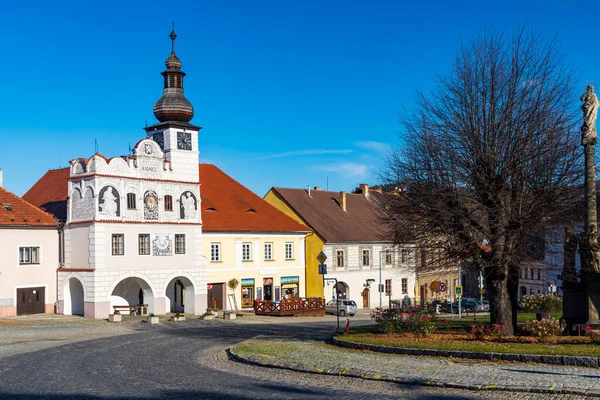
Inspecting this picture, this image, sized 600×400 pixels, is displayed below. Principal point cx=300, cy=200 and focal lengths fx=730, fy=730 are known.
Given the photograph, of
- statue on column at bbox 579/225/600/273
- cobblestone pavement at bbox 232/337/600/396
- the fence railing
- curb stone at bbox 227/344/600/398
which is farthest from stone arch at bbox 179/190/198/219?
statue on column at bbox 579/225/600/273

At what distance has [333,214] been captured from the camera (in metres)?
61.3

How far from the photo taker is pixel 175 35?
4734 cm

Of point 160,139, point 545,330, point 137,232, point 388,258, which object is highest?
point 160,139

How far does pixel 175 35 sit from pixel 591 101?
99.6ft

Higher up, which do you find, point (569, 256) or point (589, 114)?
point (589, 114)

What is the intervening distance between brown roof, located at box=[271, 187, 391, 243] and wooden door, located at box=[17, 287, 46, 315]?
858 inches

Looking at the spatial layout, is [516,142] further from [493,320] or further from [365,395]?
[365,395]

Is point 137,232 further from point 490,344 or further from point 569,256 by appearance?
point 490,344

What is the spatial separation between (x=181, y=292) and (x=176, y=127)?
35.7ft

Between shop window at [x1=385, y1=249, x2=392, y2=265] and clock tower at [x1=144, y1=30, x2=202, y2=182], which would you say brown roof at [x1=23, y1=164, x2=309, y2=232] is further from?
shop window at [x1=385, y1=249, x2=392, y2=265]

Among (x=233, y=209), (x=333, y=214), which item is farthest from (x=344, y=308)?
(x=333, y=214)

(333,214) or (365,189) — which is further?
(365,189)

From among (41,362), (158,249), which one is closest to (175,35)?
(158,249)

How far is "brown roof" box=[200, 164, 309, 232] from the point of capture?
50.2 meters
